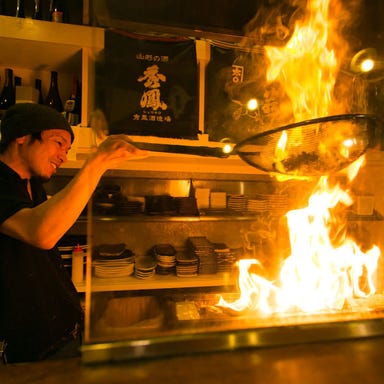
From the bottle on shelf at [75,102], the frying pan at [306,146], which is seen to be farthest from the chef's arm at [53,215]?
the bottle on shelf at [75,102]

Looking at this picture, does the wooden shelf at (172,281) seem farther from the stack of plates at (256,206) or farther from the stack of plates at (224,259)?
the stack of plates at (256,206)

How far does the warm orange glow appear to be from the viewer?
78 centimetres

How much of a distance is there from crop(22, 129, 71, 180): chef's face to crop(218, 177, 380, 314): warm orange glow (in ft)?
2.27

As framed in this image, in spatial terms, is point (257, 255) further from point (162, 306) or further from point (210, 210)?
point (162, 306)

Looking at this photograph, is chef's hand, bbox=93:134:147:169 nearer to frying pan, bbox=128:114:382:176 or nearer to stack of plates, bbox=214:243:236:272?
frying pan, bbox=128:114:382:176

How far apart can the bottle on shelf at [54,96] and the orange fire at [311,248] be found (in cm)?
113

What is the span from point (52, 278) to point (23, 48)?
113cm

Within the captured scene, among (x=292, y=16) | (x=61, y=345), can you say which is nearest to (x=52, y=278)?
(x=61, y=345)

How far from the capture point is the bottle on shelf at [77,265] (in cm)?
152

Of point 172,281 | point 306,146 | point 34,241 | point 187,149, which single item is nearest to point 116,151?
point 187,149

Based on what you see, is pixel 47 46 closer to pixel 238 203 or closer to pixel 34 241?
pixel 34 241

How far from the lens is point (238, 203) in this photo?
6.12ft

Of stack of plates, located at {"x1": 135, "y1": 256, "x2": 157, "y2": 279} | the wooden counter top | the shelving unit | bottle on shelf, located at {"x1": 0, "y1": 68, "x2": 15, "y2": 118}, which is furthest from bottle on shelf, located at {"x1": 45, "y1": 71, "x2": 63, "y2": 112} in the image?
the wooden counter top

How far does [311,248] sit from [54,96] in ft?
4.94
